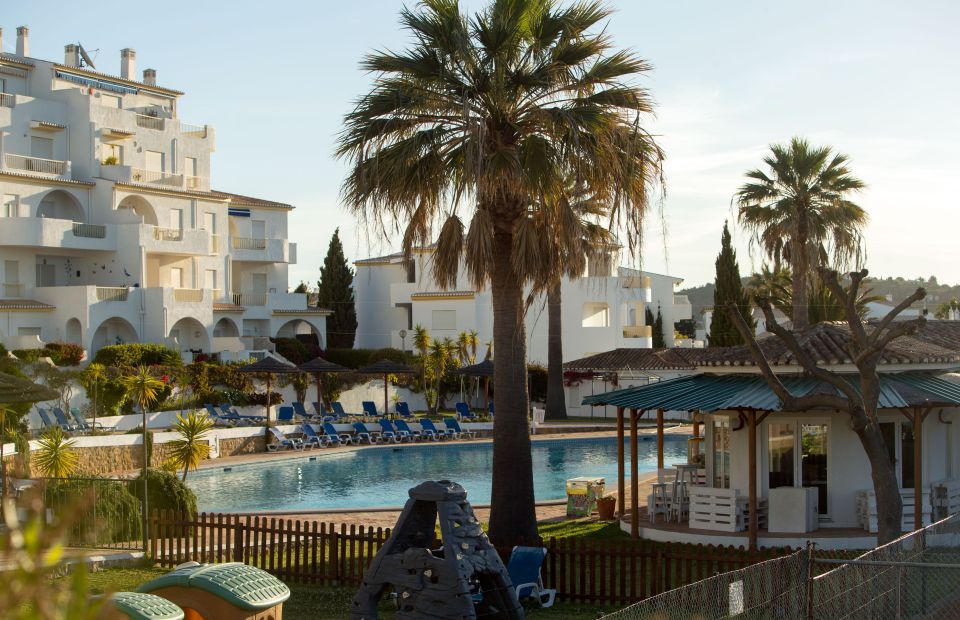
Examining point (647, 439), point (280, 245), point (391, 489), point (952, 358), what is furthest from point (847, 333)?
point (280, 245)

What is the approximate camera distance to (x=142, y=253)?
4788 centimetres

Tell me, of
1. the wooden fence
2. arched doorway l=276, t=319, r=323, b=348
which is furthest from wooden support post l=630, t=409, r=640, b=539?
arched doorway l=276, t=319, r=323, b=348

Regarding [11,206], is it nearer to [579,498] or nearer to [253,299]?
[253,299]

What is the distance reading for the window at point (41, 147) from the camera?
153 feet

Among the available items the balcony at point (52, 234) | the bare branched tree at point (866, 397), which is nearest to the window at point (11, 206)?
the balcony at point (52, 234)

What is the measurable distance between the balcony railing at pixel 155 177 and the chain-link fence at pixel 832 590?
43945 mm

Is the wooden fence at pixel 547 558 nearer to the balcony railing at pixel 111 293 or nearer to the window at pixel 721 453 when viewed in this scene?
the window at pixel 721 453

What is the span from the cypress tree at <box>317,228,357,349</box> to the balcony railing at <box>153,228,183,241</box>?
1517 centimetres

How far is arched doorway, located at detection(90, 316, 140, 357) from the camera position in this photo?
46.7m

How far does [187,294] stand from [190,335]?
2772mm

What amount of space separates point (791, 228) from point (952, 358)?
15.5m

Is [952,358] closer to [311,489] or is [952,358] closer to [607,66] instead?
[607,66]

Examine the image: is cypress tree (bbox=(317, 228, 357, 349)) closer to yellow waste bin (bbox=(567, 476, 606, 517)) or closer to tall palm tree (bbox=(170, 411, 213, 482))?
tall palm tree (bbox=(170, 411, 213, 482))

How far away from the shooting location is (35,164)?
45.6 meters
